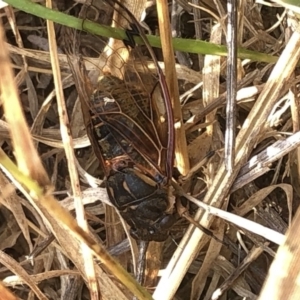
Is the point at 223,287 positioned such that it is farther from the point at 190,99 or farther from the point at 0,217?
the point at 0,217

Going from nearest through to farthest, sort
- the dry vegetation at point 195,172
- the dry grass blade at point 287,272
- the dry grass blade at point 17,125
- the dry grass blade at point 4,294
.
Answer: the dry grass blade at point 17,125 < the dry grass blade at point 287,272 < the dry grass blade at point 4,294 < the dry vegetation at point 195,172

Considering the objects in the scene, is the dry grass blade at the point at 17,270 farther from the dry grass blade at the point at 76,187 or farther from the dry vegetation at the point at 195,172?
the dry grass blade at the point at 76,187

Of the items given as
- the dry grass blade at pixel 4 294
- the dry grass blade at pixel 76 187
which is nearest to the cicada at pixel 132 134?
the dry grass blade at pixel 76 187

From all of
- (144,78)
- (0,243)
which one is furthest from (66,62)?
(0,243)

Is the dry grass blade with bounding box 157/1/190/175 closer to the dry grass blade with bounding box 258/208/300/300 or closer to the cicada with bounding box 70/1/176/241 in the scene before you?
the cicada with bounding box 70/1/176/241

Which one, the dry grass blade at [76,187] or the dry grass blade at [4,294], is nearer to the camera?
the dry grass blade at [4,294]

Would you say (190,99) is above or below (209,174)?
above

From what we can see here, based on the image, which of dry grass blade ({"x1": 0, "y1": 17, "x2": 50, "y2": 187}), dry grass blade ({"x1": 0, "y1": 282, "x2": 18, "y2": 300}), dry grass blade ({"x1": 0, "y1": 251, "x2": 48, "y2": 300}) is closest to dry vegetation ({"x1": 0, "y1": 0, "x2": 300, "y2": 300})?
dry grass blade ({"x1": 0, "y1": 251, "x2": 48, "y2": 300})
